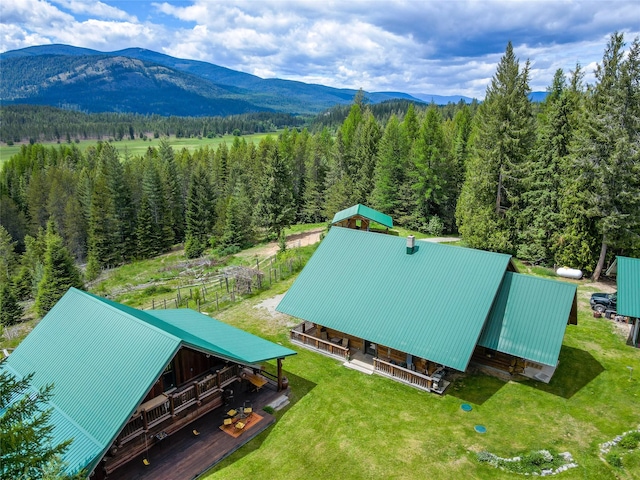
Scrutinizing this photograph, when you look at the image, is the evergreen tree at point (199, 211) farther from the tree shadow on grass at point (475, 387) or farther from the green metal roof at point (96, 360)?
the tree shadow on grass at point (475, 387)

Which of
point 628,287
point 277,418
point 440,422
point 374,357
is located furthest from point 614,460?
point 277,418

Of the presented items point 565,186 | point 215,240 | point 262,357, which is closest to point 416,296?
Result: point 262,357

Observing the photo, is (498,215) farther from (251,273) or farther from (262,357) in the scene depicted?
(262,357)

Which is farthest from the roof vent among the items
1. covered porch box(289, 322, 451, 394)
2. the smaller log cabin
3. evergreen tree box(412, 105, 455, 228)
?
evergreen tree box(412, 105, 455, 228)

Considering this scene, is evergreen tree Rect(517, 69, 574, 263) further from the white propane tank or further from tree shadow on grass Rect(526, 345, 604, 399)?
tree shadow on grass Rect(526, 345, 604, 399)

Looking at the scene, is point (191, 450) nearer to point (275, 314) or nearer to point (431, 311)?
point (431, 311)

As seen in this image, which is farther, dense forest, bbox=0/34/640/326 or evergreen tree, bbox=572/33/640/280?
dense forest, bbox=0/34/640/326
